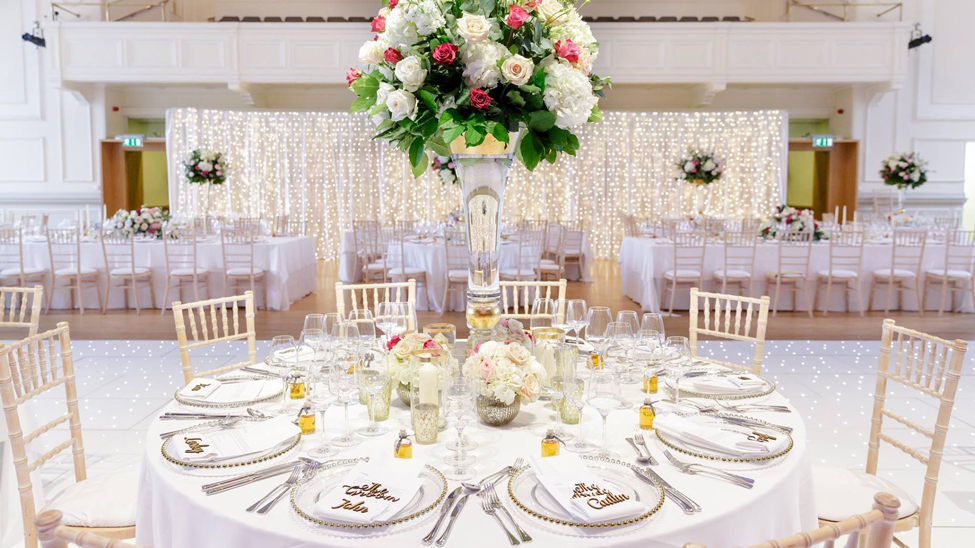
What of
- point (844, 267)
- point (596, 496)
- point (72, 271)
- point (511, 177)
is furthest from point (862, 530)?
point (511, 177)

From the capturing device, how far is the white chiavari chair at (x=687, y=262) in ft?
23.3

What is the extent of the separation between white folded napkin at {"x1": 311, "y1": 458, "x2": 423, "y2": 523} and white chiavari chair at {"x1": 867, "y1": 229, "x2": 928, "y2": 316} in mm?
7133

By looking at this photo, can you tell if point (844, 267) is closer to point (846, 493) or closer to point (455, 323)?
point (455, 323)

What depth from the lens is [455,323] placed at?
671 centimetres

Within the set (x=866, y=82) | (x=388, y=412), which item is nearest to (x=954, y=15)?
(x=866, y=82)

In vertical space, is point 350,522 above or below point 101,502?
above

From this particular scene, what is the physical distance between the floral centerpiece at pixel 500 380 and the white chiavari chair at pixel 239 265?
5882mm

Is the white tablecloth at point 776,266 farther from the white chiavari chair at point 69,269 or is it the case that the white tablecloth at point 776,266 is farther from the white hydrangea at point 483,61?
the white chiavari chair at point 69,269

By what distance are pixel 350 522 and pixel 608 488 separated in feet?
1.73

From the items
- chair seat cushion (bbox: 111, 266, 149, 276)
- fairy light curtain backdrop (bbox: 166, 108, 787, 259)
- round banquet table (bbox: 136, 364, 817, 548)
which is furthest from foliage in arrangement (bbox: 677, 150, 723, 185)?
round banquet table (bbox: 136, 364, 817, 548)

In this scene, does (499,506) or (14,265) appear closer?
(499,506)

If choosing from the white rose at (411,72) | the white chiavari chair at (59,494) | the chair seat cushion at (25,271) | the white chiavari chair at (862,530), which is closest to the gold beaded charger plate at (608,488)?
the white chiavari chair at (862,530)

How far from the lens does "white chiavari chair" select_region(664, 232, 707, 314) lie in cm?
711

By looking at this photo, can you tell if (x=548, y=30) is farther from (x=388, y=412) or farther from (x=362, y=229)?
(x=362, y=229)
